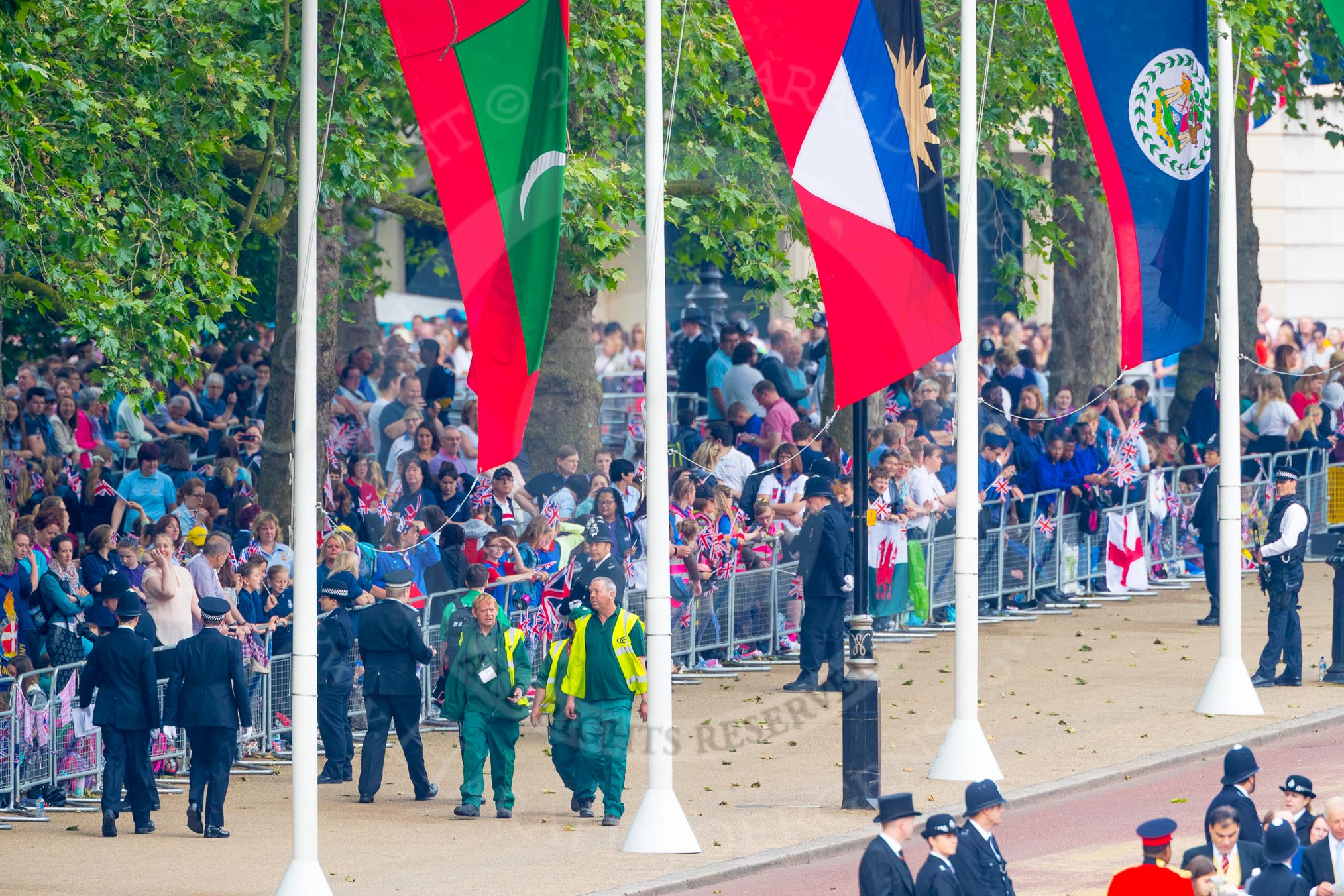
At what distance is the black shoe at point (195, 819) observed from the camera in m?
16.3

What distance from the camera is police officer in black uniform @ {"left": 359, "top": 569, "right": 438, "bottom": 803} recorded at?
1744 centimetres

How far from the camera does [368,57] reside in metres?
19.4

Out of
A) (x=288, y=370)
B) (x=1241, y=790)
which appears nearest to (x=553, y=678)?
(x=1241, y=790)

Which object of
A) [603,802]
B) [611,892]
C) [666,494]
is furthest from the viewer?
[603,802]

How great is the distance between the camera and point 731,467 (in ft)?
78.0

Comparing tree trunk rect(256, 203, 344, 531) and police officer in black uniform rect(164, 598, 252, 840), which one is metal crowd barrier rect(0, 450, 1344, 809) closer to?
police officer in black uniform rect(164, 598, 252, 840)

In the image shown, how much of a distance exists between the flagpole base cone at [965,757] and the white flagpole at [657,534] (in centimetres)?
283

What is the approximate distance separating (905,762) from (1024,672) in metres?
4.14

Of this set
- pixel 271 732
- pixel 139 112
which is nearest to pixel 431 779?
pixel 271 732

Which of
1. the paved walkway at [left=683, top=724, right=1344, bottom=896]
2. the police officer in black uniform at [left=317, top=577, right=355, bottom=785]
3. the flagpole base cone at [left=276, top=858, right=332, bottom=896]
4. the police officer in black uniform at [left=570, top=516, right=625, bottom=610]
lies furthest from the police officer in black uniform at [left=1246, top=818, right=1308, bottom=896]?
the police officer in black uniform at [left=317, top=577, right=355, bottom=785]

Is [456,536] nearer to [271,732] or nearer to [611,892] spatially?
[271,732]

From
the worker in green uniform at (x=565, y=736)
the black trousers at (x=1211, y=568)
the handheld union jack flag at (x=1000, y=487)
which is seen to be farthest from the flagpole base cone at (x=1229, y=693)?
the worker in green uniform at (x=565, y=736)

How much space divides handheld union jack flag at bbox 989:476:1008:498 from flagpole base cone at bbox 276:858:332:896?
12.7 meters

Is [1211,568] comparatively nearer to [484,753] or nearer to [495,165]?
[484,753]
